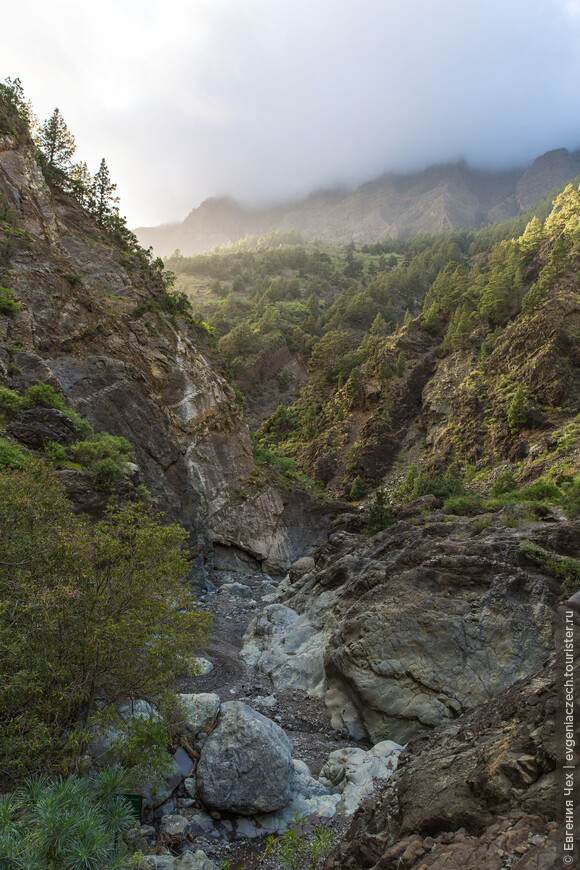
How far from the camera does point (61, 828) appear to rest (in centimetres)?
598

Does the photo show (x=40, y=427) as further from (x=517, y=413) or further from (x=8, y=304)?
(x=517, y=413)

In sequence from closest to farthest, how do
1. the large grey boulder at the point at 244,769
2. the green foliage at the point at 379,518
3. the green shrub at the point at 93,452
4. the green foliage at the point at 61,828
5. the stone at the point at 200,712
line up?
1. the green foliage at the point at 61,828
2. the large grey boulder at the point at 244,769
3. the stone at the point at 200,712
4. the green shrub at the point at 93,452
5. the green foliage at the point at 379,518

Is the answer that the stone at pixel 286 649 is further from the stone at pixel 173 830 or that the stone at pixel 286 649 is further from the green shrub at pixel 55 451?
the green shrub at pixel 55 451

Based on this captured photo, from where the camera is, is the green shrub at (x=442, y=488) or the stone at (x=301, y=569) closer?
the stone at (x=301, y=569)

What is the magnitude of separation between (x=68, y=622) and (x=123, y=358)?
2482 centimetres

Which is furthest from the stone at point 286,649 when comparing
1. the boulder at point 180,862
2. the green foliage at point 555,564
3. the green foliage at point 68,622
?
the green foliage at point 555,564

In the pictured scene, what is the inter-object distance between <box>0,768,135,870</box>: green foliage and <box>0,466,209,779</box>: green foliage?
1.40 ft

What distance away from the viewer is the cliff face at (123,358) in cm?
2555

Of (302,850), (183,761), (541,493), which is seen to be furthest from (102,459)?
(541,493)

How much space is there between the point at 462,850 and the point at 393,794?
3085mm

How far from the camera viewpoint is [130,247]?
4128cm

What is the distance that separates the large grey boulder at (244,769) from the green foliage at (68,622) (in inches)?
82.3

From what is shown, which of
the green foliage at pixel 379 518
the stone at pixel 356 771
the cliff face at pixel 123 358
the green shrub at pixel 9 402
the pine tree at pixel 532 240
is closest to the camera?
the stone at pixel 356 771

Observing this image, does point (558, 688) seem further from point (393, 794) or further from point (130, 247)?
point (130, 247)
